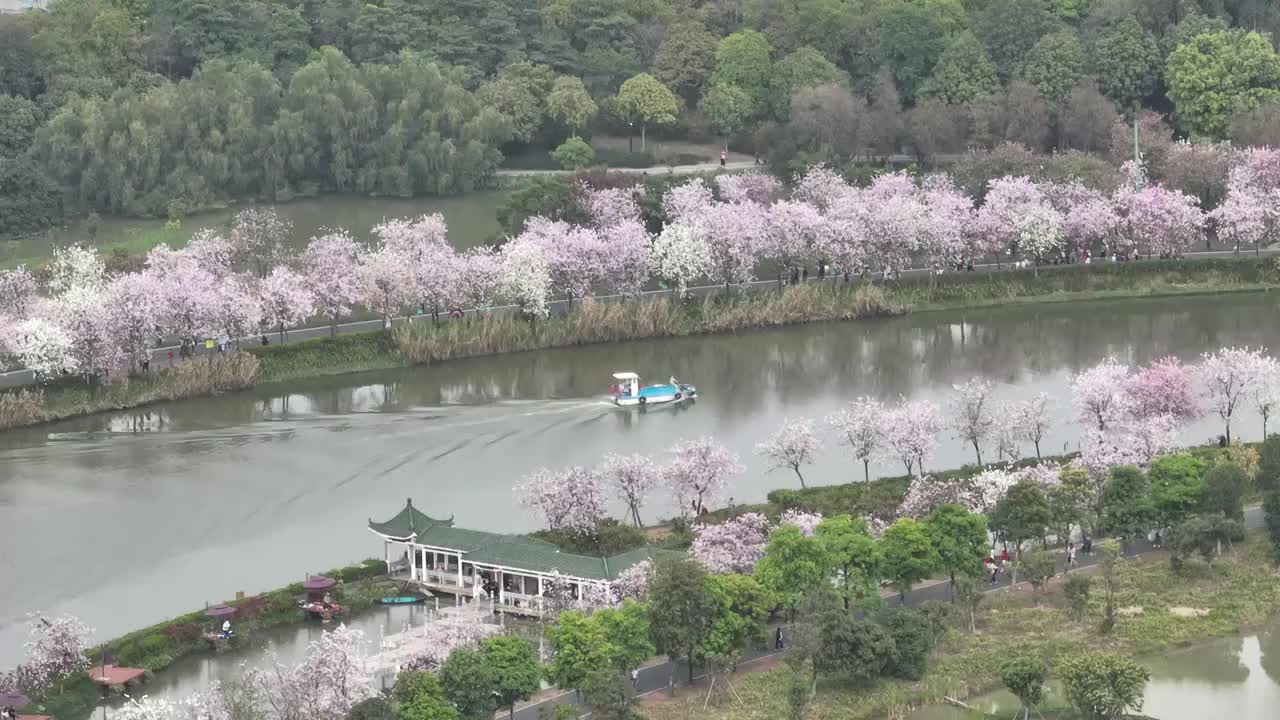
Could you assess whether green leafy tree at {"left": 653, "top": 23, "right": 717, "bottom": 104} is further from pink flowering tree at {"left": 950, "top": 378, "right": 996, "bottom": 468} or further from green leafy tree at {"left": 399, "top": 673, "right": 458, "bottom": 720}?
green leafy tree at {"left": 399, "top": 673, "right": 458, "bottom": 720}

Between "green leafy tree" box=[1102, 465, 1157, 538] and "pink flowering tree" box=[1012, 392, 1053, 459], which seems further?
"pink flowering tree" box=[1012, 392, 1053, 459]

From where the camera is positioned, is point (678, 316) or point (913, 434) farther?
point (678, 316)

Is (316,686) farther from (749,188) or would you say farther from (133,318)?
(749,188)

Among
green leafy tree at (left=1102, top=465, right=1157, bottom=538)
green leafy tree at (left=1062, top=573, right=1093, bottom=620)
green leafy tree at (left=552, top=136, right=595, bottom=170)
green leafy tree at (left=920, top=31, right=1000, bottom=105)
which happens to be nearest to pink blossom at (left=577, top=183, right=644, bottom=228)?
green leafy tree at (left=552, top=136, right=595, bottom=170)

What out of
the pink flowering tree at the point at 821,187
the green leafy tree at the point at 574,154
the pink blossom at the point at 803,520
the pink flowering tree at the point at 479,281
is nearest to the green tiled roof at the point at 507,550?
the pink blossom at the point at 803,520

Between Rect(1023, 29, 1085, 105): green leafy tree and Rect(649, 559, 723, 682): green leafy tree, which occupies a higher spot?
Rect(1023, 29, 1085, 105): green leafy tree

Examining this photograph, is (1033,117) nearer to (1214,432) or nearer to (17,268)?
(1214,432)

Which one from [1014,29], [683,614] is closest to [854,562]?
[683,614]
